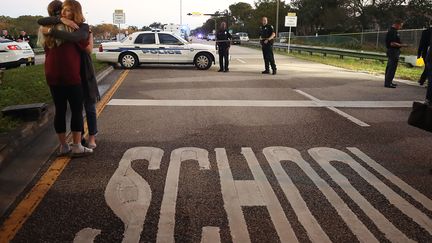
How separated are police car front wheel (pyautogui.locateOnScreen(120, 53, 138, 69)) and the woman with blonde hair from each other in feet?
42.6

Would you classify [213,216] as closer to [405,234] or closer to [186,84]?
[405,234]

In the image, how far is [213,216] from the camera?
12.1 ft

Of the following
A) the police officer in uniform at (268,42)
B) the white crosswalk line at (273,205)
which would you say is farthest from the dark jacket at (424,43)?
the white crosswalk line at (273,205)

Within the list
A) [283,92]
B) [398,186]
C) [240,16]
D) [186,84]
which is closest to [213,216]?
[398,186]

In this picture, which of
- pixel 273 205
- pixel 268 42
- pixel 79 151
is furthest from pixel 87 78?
pixel 268 42

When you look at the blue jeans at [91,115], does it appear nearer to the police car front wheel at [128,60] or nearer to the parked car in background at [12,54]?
the police car front wheel at [128,60]

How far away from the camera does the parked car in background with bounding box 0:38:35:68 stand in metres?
17.8

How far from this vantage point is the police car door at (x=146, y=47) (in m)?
18.1

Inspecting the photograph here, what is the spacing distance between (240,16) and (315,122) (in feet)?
400

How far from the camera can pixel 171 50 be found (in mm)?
18156

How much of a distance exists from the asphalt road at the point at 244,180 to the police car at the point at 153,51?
9.57 meters

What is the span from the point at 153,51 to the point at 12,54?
A: 223 inches

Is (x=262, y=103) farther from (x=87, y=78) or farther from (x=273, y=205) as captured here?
(x=273, y=205)

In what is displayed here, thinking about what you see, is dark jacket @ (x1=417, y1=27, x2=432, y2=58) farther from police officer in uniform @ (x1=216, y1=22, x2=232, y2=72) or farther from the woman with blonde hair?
the woman with blonde hair
